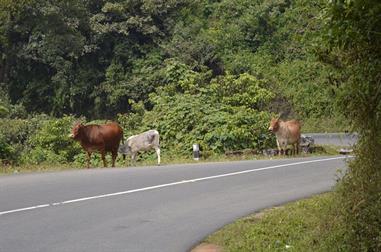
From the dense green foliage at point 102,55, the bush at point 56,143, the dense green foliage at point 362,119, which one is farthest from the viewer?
the dense green foliage at point 102,55

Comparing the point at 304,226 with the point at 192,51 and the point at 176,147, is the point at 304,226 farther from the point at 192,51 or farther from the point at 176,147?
the point at 192,51

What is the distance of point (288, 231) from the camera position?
377 inches

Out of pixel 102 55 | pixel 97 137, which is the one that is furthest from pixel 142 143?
pixel 102 55

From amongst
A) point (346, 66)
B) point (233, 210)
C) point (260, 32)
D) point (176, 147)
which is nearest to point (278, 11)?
point (260, 32)

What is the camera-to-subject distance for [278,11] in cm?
4644

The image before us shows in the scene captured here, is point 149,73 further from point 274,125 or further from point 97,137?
point 97,137

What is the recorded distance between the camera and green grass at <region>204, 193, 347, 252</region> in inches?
316

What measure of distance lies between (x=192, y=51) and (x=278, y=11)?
8981 millimetres

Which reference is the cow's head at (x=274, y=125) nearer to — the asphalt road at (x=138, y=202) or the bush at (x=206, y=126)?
the bush at (x=206, y=126)

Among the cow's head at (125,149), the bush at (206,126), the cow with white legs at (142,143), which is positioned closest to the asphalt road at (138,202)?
the cow with white legs at (142,143)

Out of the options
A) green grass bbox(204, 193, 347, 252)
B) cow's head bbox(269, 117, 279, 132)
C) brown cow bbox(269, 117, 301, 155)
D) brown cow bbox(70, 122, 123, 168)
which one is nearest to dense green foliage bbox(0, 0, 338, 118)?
brown cow bbox(269, 117, 301, 155)

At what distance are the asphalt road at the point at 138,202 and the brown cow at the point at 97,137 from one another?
3363 millimetres

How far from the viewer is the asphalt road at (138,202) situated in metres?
9.21

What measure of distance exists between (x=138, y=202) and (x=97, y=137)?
28.8 ft
